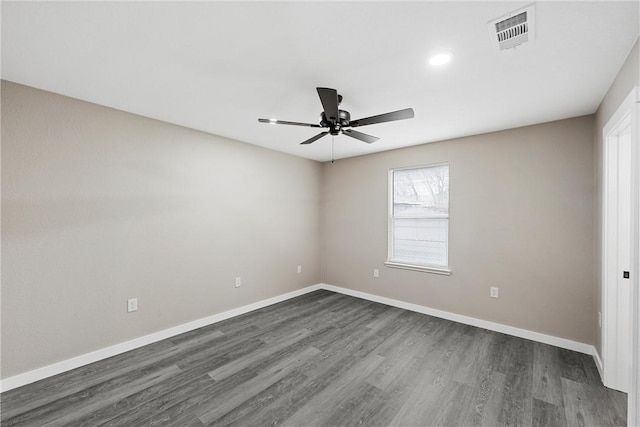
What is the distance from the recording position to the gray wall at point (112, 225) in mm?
2234

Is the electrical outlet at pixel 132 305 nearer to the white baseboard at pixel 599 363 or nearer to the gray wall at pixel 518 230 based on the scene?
the gray wall at pixel 518 230

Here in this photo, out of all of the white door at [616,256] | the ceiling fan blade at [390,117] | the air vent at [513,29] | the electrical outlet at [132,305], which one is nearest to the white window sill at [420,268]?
the white door at [616,256]

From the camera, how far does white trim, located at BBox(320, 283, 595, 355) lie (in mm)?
2872

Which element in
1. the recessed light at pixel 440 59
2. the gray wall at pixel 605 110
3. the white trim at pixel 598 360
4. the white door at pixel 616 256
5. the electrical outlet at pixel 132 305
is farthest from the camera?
the electrical outlet at pixel 132 305

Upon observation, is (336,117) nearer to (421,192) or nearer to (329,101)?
(329,101)

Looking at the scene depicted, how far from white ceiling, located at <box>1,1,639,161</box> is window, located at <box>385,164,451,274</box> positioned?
1297 mm

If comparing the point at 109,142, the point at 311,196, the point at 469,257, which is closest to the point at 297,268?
the point at 311,196

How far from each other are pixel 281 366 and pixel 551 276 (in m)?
3.08

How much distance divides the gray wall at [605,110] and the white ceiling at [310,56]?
0.26ft

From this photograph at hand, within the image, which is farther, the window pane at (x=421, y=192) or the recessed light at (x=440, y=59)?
the window pane at (x=421, y=192)

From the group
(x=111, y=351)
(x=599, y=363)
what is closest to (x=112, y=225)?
(x=111, y=351)

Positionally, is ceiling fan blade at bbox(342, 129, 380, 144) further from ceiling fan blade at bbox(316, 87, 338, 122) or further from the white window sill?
the white window sill

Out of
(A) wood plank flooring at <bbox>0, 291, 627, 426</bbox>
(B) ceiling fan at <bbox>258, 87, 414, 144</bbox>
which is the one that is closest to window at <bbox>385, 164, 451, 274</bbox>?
(A) wood plank flooring at <bbox>0, 291, 627, 426</bbox>

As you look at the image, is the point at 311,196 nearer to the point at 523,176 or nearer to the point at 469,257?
the point at 469,257
